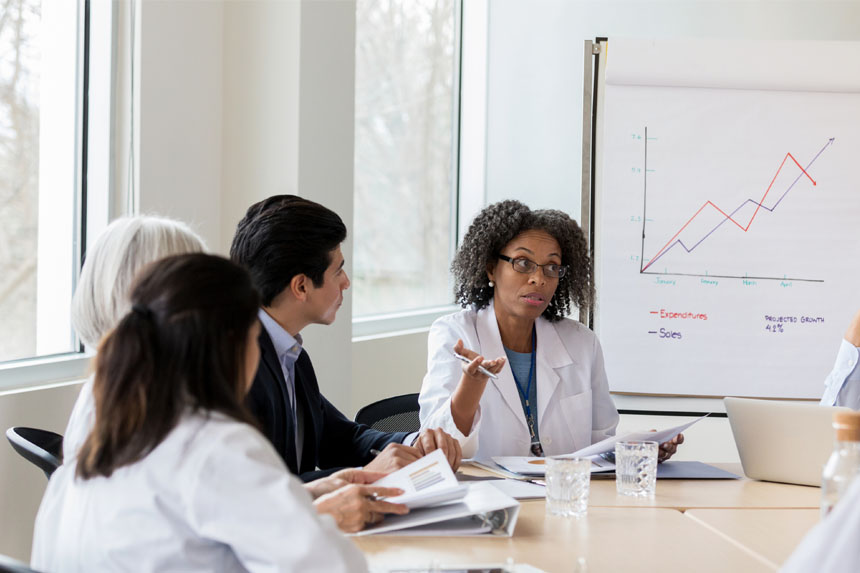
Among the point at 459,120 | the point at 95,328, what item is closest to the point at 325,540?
the point at 95,328

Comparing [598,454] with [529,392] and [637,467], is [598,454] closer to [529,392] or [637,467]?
[637,467]

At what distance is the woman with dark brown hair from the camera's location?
98 cm

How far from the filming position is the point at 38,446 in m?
1.79

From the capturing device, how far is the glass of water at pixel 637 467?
1.82m

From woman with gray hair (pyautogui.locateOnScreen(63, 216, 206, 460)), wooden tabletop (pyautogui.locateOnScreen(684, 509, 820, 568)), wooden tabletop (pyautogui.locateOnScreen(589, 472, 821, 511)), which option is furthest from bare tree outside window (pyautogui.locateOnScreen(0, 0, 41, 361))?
wooden tabletop (pyautogui.locateOnScreen(684, 509, 820, 568))

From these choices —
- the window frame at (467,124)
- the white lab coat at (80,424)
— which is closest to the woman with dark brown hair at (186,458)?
the white lab coat at (80,424)

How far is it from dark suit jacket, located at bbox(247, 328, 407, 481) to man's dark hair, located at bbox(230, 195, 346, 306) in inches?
5.8

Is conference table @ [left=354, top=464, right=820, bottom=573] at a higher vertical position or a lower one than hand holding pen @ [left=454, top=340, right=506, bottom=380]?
lower

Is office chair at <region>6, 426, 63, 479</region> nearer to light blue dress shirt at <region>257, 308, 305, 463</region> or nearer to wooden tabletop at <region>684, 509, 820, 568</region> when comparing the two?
light blue dress shirt at <region>257, 308, 305, 463</region>

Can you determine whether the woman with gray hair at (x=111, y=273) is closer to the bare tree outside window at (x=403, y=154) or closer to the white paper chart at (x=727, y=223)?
the white paper chart at (x=727, y=223)

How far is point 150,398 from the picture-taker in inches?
40.5

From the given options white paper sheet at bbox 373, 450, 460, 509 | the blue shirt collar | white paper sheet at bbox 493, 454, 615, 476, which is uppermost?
the blue shirt collar

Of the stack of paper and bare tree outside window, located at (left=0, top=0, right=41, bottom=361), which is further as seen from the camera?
bare tree outside window, located at (left=0, top=0, right=41, bottom=361)

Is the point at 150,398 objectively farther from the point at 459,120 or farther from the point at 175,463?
the point at 459,120
